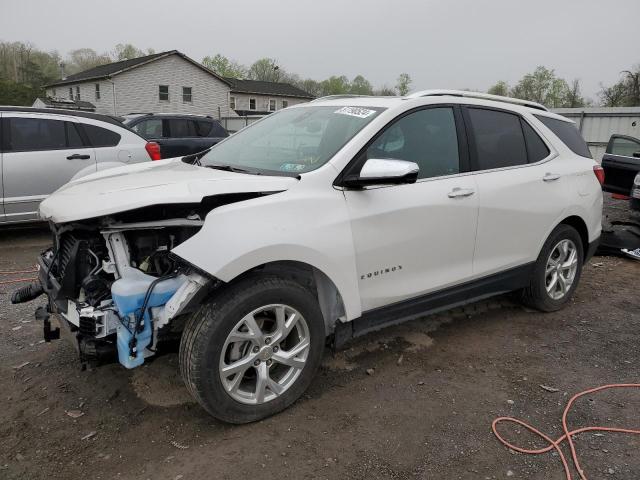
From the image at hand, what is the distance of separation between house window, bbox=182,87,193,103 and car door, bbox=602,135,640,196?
107 ft

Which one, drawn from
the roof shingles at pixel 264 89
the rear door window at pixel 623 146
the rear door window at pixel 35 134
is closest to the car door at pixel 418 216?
the rear door window at pixel 35 134

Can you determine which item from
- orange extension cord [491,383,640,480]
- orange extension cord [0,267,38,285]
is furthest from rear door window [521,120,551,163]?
orange extension cord [0,267,38,285]

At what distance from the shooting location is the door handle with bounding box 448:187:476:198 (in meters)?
3.49

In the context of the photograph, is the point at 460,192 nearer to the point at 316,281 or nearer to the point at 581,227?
the point at 316,281

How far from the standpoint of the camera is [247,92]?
46.4m

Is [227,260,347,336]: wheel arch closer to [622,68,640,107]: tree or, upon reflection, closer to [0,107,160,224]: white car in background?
[0,107,160,224]: white car in background

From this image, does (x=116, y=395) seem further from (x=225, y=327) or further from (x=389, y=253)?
(x=389, y=253)

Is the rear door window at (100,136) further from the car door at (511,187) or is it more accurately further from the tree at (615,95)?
the tree at (615,95)

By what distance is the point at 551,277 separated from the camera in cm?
457

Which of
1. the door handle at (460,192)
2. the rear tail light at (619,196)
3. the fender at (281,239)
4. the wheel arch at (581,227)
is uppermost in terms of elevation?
the door handle at (460,192)

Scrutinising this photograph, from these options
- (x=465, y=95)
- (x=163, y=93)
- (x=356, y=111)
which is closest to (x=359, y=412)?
(x=356, y=111)

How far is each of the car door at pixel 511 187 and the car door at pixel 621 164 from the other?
19.9ft

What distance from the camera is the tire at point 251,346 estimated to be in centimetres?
257

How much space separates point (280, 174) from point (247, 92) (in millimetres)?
45734
